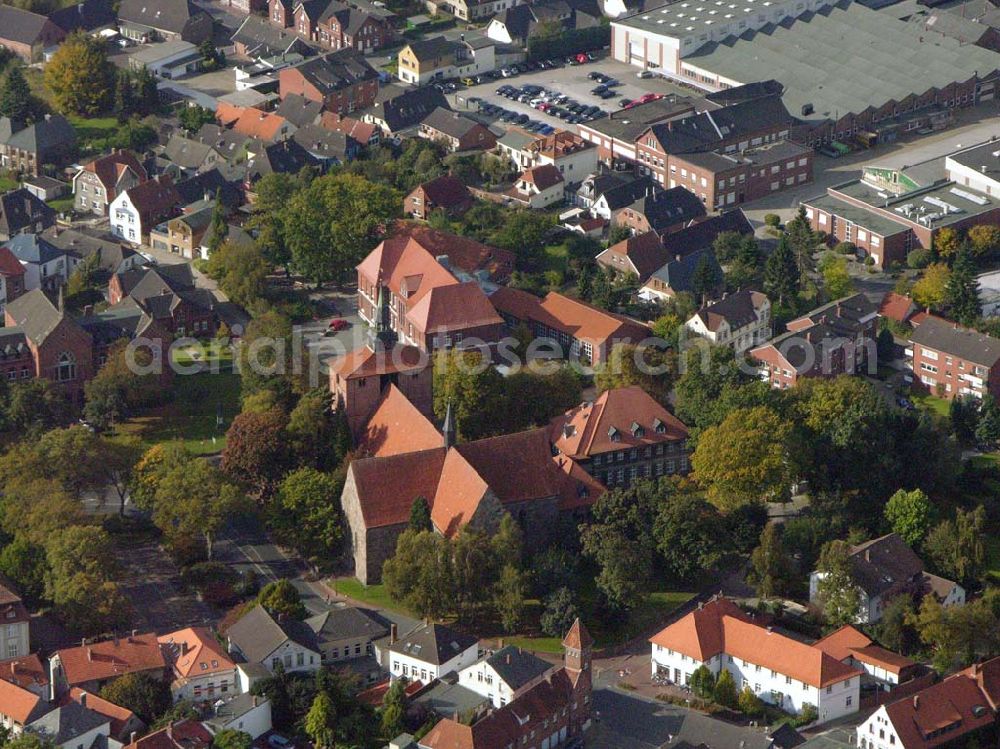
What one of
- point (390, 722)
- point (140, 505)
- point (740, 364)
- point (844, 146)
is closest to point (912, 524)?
point (740, 364)

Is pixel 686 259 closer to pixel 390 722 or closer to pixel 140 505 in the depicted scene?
pixel 140 505

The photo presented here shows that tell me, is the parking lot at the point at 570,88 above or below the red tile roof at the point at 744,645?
below

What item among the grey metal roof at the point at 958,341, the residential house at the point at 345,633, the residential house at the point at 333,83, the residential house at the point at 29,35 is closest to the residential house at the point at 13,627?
the residential house at the point at 345,633

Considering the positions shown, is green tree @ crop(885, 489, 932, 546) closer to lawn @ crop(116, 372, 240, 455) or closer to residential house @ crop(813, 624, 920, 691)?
residential house @ crop(813, 624, 920, 691)

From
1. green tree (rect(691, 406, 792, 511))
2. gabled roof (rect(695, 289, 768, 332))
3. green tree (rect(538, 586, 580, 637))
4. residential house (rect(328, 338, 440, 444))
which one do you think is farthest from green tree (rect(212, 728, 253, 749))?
gabled roof (rect(695, 289, 768, 332))

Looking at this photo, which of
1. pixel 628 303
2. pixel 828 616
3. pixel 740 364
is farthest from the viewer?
pixel 628 303

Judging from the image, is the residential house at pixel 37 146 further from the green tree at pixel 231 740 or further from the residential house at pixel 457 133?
the green tree at pixel 231 740
